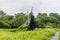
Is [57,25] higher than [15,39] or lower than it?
lower

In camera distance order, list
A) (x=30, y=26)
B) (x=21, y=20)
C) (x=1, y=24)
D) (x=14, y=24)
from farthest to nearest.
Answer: (x=21, y=20), (x=14, y=24), (x=1, y=24), (x=30, y=26)

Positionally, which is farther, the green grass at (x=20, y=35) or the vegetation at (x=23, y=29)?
the vegetation at (x=23, y=29)

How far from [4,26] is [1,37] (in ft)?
170

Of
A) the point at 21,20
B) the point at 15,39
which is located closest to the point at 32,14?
the point at 21,20

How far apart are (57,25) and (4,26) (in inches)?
1526

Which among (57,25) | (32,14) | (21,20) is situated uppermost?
(32,14)

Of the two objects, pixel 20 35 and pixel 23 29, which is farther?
pixel 23 29

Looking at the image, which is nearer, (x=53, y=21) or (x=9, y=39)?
(x=9, y=39)

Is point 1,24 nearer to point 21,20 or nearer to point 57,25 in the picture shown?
point 21,20

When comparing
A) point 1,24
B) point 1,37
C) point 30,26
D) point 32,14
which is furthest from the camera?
point 1,24

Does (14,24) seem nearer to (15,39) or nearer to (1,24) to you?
(1,24)

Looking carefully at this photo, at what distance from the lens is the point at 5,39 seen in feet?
32.2

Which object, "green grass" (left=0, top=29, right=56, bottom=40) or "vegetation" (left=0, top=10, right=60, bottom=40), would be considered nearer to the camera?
"green grass" (left=0, top=29, right=56, bottom=40)

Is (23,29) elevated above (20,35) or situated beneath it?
situated beneath
